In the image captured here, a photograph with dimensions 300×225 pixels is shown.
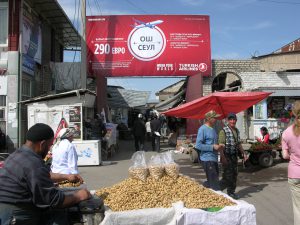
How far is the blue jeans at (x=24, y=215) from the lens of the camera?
3.21 meters

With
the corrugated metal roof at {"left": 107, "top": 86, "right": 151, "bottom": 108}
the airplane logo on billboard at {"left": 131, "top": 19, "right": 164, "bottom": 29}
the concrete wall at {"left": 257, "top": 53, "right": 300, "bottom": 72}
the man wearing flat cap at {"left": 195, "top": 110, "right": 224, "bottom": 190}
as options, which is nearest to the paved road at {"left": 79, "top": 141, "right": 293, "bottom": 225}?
the man wearing flat cap at {"left": 195, "top": 110, "right": 224, "bottom": 190}

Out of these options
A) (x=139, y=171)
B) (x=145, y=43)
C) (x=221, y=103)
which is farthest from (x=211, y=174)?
(x=145, y=43)

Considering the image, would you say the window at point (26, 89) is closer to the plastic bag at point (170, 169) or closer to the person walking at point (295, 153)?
the plastic bag at point (170, 169)

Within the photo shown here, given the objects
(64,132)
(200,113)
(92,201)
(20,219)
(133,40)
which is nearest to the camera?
(20,219)

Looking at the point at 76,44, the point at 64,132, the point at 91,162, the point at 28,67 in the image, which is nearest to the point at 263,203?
the point at 64,132

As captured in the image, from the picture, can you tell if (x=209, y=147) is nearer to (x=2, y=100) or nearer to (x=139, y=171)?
(x=139, y=171)

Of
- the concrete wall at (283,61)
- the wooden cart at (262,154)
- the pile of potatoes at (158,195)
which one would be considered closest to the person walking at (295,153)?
the pile of potatoes at (158,195)

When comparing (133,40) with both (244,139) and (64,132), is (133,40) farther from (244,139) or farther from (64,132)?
(64,132)

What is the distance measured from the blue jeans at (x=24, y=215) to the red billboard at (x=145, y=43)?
56.1 feet

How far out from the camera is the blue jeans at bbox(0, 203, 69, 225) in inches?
126

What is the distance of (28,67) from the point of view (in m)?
17.7

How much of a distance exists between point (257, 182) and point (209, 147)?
3.90 m

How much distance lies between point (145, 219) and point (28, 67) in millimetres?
14217

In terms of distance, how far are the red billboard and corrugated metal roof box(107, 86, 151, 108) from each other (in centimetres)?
779
